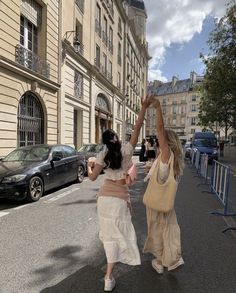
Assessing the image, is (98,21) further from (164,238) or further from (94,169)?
(164,238)

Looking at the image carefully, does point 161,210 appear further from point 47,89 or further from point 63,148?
point 47,89

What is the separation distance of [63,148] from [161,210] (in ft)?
25.1

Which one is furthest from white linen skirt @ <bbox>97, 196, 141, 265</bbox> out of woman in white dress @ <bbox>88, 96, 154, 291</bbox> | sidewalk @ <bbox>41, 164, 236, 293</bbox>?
sidewalk @ <bbox>41, 164, 236, 293</bbox>

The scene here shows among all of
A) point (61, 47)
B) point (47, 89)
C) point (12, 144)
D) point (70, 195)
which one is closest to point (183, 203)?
point (70, 195)

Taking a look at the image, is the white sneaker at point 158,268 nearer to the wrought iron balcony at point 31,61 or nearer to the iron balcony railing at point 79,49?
the wrought iron balcony at point 31,61

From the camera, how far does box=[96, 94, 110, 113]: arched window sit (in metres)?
30.8

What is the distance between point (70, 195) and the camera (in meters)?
9.25

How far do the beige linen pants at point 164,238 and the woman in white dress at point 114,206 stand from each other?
1.41ft

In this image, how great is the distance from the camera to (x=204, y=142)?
85.9 feet

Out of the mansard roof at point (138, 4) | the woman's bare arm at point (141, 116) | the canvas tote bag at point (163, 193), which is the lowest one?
the canvas tote bag at point (163, 193)

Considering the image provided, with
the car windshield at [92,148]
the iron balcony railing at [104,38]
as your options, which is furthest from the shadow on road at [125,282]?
the iron balcony railing at [104,38]

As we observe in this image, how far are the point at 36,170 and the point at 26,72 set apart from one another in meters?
8.67

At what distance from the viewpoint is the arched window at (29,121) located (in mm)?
16312

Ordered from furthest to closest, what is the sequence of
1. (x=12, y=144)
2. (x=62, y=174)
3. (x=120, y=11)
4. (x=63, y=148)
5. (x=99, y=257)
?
(x=120, y=11)
(x=12, y=144)
(x=63, y=148)
(x=62, y=174)
(x=99, y=257)
